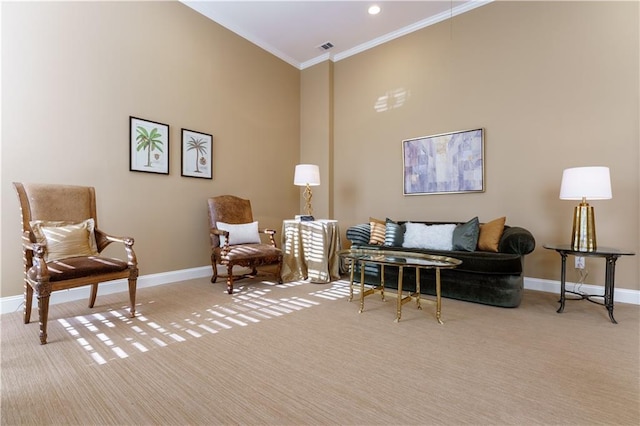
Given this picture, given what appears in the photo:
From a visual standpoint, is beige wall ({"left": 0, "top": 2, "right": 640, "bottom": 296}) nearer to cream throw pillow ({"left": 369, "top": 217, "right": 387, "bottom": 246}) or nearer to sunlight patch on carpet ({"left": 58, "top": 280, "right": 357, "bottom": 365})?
cream throw pillow ({"left": 369, "top": 217, "right": 387, "bottom": 246})

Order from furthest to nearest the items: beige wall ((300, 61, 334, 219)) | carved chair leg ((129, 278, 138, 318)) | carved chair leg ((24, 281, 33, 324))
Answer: beige wall ((300, 61, 334, 219)), carved chair leg ((129, 278, 138, 318)), carved chair leg ((24, 281, 33, 324))

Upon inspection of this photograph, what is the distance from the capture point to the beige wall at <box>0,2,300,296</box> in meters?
2.65

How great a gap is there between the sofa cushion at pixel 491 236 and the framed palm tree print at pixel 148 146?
3566 millimetres

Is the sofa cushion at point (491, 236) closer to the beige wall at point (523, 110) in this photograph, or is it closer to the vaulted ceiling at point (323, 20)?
the beige wall at point (523, 110)

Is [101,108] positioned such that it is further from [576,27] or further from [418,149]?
[576,27]

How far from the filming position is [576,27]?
125 inches

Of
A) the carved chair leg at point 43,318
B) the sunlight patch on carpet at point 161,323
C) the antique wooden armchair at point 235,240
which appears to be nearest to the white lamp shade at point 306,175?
the antique wooden armchair at point 235,240

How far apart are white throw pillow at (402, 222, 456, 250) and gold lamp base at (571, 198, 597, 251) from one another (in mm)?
1020

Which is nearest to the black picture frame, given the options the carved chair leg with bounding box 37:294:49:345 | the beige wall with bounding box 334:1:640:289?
the beige wall with bounding box 334:1:640:289

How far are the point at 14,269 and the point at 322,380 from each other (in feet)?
9.37

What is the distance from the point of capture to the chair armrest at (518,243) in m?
2.77

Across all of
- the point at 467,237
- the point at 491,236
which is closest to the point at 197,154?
the point at 467,237

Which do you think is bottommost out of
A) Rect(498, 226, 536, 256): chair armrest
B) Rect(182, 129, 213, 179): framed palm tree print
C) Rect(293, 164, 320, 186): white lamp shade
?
Rect(498, 226, 536, 256): chair armrest

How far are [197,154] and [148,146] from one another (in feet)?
1.91
